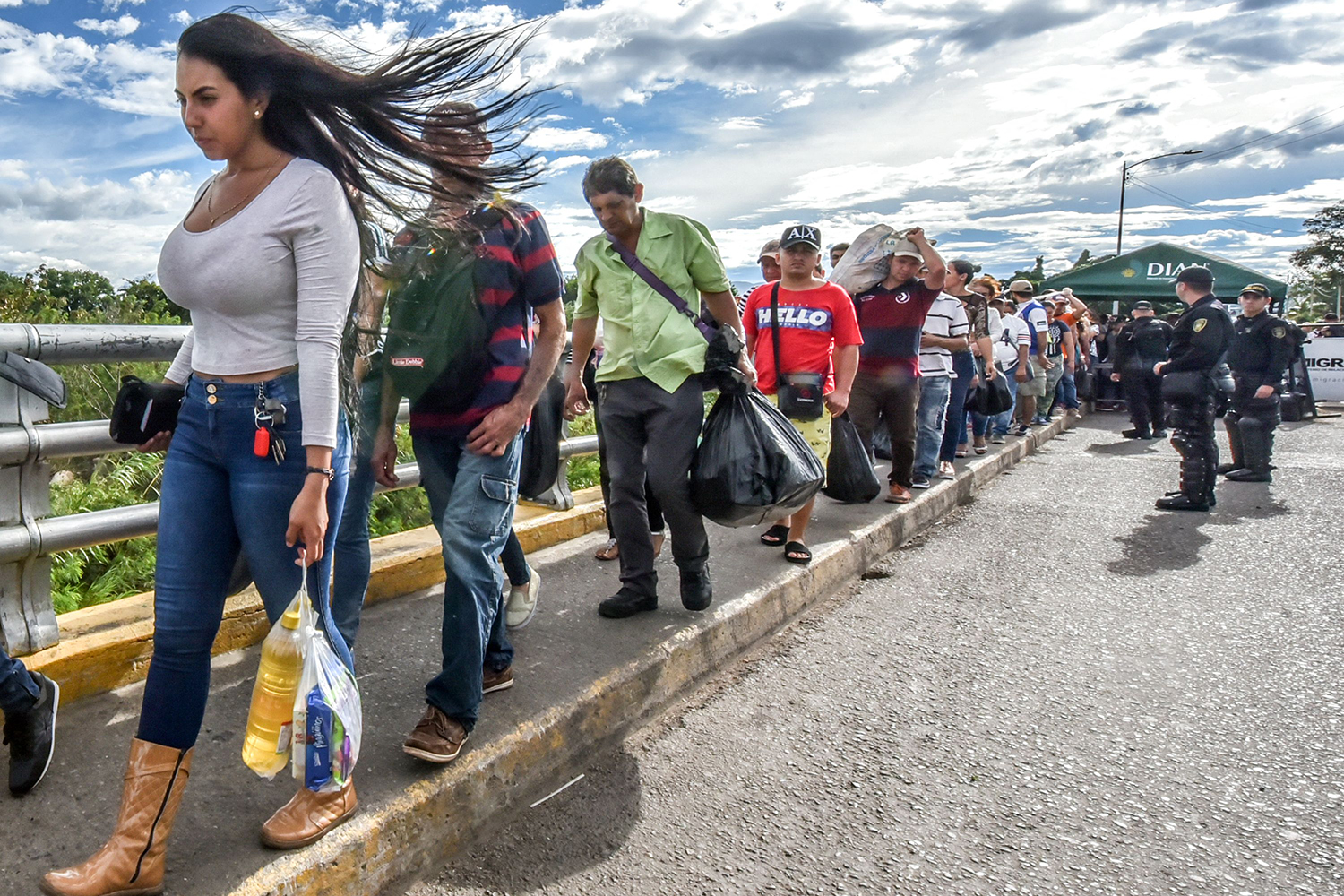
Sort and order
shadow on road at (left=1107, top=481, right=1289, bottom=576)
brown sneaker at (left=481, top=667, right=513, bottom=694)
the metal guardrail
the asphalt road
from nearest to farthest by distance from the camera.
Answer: the asphalt road < the metal guardrail < brown sneaker at (left=481, top=667, right=513, bottom=694) < shadow on road at (left=1107, top=481, right=1289, bottom=576)

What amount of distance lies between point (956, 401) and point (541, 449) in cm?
570

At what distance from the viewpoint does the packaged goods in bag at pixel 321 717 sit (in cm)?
211

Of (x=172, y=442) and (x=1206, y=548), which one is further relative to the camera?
(x=1206, y=548)

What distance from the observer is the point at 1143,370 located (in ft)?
40.5

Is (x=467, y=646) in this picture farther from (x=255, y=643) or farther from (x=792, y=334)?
(x=792, y=334)

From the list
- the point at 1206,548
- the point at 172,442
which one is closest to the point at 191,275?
the point at 172,442

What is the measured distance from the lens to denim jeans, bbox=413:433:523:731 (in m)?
2.68

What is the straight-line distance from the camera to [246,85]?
6.81ft

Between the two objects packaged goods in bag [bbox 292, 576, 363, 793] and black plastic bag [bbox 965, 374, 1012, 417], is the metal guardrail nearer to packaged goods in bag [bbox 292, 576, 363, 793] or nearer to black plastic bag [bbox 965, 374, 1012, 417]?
packaged goods in bag [bbox 292, 576, 363, 793]

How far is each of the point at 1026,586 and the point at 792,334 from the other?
1.90 meters

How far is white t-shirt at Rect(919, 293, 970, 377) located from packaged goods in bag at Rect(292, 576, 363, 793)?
6126 mm

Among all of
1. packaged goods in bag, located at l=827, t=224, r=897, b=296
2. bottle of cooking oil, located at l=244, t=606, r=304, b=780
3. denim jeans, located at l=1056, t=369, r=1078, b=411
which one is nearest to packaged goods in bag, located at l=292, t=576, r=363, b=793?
bottle of cooking oil, located at l=244, t=606, r=304, b=780

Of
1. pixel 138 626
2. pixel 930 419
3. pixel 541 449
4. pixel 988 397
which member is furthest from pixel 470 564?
pixel 988 397

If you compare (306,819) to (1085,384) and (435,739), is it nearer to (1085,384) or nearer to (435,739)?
(435,739)
